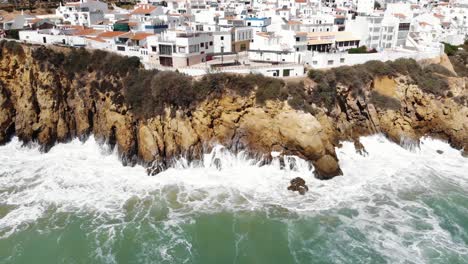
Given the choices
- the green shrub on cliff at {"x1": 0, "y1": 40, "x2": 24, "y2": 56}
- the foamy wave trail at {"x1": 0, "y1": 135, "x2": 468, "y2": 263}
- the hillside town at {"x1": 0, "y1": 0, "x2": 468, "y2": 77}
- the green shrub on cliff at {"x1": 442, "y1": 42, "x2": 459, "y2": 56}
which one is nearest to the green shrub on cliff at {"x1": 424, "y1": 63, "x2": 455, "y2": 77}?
the hillside town at {"x1": 0, "y1": 0, "x2": 468, "y2": 77}

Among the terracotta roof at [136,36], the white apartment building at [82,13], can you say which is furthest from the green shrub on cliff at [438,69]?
the white apartment building at [82,13]

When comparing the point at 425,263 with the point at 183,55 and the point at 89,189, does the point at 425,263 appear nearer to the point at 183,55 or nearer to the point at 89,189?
the point at 89,189

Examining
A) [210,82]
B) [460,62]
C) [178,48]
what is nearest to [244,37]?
[178,48]

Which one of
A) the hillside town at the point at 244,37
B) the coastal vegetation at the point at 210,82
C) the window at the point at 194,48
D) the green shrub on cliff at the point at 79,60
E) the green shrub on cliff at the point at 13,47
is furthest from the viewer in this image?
the green shrub on cliff at the point at 13,47

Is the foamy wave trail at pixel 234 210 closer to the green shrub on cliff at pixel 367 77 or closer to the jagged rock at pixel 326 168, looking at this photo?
the jagged rock at pixel 326 168

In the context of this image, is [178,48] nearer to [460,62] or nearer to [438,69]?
[438,69]

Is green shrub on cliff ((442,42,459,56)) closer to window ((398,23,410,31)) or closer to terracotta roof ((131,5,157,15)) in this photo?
window ((398,23,410,31))
